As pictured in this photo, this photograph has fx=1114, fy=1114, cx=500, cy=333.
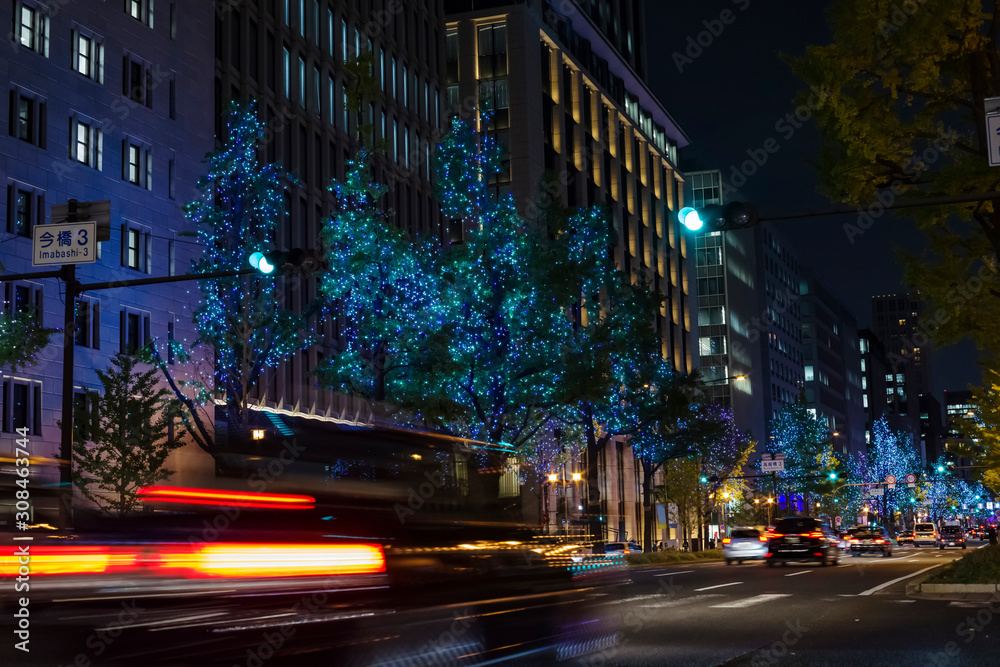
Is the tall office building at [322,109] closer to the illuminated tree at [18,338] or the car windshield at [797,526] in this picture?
the illuminated tree at [18,338]

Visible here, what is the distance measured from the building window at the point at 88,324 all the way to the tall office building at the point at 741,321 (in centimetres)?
7010

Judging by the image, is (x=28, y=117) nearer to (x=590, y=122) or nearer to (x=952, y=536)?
(x=590, y=122)

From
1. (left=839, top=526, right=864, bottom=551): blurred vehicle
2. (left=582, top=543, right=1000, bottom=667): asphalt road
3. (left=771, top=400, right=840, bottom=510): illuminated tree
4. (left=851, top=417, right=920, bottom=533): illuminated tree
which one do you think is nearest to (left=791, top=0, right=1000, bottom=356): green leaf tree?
(left=582, top=543, right=1000, bottom=667): asphalt road

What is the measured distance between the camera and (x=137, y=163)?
38.8 meters

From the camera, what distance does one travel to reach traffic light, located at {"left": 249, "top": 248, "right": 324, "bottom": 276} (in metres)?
17.8

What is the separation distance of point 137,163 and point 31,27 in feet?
18.8

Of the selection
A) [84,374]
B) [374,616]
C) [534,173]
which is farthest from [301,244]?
[374,616]

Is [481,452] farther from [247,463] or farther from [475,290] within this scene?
[475,290]

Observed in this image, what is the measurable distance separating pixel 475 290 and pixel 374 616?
22060 millimetres

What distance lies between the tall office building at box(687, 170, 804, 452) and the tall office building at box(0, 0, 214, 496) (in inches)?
2620

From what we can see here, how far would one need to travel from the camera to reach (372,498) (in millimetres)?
12461

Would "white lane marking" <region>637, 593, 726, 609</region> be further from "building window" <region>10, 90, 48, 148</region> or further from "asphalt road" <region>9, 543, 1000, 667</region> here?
"building window" <region>10, 90, 48, 148</region>

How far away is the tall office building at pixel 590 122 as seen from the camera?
65.6 metres

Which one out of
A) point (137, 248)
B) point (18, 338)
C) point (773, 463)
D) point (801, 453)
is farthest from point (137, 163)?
point (801, 453)
